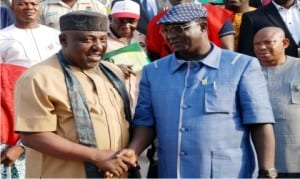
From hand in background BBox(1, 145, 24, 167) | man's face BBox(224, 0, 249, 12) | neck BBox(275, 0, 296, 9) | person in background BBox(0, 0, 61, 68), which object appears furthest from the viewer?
man's face BBox(224, 0, 249, 12)

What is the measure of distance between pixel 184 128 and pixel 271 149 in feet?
1.62

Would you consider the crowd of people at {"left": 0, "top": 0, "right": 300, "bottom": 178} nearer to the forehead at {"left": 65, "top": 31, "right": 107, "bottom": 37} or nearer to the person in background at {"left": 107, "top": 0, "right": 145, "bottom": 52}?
the forehead at {"left": 65, "top": 31, "right": 107, "bottom": 37}

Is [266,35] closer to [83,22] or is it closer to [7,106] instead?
[83,22]

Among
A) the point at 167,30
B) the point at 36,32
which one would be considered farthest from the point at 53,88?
the point at 36,32

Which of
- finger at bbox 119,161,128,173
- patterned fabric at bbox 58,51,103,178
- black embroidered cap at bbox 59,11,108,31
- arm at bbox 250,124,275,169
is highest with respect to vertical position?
black embroidered cap at bbox 59,11,108,31

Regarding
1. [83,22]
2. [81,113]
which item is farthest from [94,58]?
[81,113]

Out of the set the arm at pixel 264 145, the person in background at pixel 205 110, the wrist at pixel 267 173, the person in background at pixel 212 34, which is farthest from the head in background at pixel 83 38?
the person in background at pixel 212 34

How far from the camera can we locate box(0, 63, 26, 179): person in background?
4406 millimetres

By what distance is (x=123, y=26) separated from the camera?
6.03 meters

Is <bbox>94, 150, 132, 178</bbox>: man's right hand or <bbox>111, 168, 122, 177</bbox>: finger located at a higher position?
<bbox>94, 150, 132, 178</bbox>: man's right hand

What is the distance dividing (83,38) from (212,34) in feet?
8.10

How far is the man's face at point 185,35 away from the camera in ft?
12.1

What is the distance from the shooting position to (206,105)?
365cm

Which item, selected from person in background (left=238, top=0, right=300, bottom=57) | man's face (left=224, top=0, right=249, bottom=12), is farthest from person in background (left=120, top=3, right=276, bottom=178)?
man's face (left=224, top=0, right=249, bottom=12)
